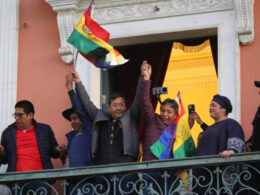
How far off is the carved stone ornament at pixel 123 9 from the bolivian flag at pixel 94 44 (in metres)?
0.93

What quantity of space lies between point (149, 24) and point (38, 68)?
1.39m

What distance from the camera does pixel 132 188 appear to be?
8.92 m

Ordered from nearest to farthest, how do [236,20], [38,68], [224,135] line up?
[224,135], [236,20], [38,68]

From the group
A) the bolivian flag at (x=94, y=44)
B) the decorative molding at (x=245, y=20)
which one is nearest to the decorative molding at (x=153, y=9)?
the decorative molding at (x=245, y=20)

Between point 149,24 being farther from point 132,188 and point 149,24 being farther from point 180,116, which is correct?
point 132,188

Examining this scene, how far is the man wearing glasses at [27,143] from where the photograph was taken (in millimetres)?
9727

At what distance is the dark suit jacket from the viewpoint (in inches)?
384

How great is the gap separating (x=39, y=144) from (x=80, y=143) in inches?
19.0

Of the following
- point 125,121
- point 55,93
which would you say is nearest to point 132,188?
point 125,121

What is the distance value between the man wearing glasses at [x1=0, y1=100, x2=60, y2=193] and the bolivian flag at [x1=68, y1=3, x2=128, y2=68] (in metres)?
0.83

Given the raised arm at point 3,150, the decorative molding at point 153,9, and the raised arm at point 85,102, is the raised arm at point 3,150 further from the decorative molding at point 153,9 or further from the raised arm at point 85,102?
→ the decorative molding at point 153,9

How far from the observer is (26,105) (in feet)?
32.7

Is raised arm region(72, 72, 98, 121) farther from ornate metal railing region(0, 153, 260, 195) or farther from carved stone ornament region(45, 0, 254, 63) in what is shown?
carved stone ornament region(45, 0, 254, 63)

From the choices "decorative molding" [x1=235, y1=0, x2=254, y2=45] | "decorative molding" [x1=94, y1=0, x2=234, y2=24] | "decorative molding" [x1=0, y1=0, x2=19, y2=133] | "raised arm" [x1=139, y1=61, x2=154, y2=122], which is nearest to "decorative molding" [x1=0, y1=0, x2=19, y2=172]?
"decorative molding" [x1=0, y1=0, x2=19, y2=133]
